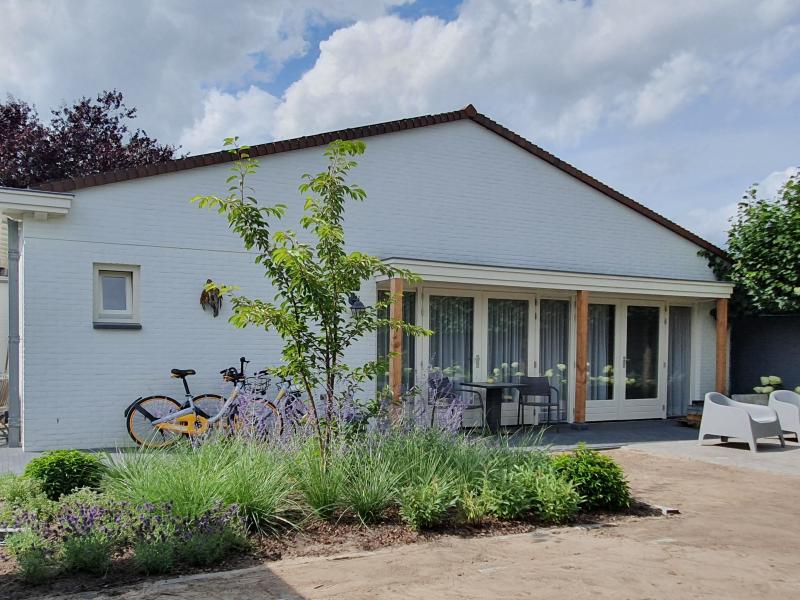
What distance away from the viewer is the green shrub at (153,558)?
411cm

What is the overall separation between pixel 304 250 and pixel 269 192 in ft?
14.7

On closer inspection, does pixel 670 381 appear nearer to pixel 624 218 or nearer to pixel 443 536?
pixel 624 218

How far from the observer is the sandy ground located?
13.1ft

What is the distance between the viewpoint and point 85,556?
4.08 m

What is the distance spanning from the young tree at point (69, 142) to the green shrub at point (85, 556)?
17.6 m

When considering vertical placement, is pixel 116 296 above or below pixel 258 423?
above

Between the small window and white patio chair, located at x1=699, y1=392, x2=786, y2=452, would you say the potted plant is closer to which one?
white patio chair, located at x1=699, y1=392, x2=786, y2=452

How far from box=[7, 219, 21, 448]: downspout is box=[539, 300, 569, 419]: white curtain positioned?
7.81 m

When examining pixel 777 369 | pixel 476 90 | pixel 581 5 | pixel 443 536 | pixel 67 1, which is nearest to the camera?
pixel 443 536

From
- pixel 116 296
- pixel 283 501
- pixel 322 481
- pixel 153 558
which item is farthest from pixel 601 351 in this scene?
pixel 153 558

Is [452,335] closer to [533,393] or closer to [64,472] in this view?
[533,393]

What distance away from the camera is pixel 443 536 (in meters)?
5.11

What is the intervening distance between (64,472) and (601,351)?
944 cm

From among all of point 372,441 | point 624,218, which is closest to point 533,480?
point 372,441
